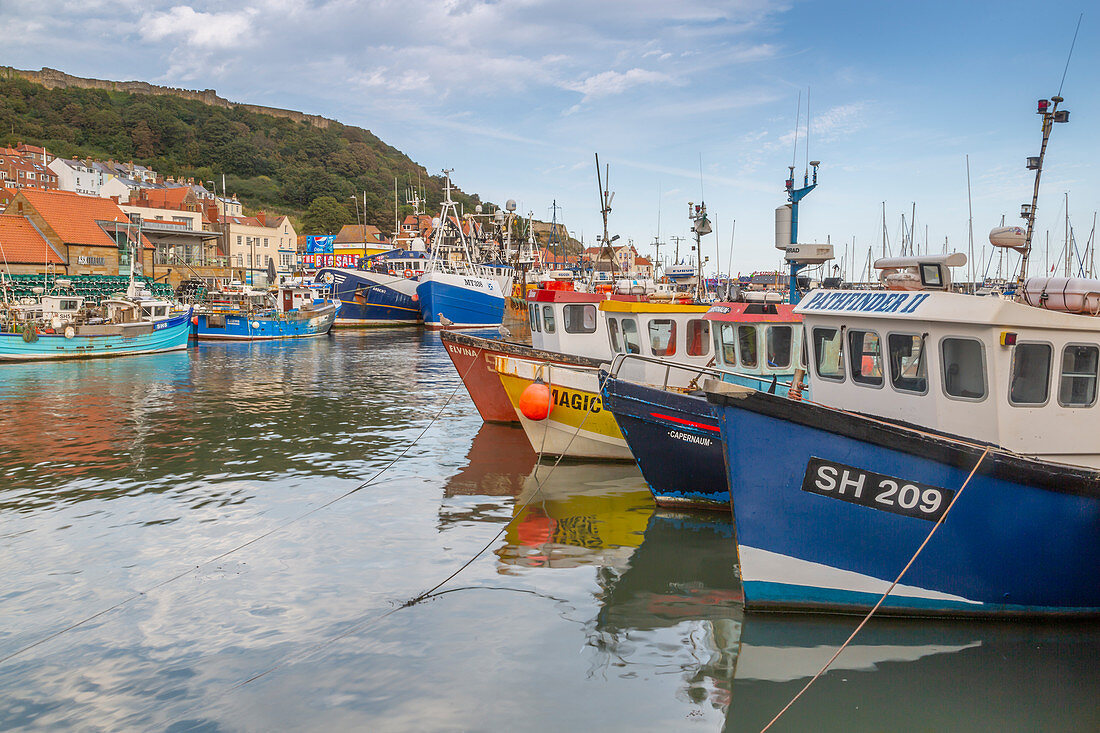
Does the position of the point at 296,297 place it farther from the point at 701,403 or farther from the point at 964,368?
the point at 964,368

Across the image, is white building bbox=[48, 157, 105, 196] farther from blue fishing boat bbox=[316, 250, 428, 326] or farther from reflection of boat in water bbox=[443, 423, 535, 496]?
reflection of boat in water bbox=[443, 423, 535, 496]

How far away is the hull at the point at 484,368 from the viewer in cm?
1628

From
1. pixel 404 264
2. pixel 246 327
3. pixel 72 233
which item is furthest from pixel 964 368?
pixel 404 264

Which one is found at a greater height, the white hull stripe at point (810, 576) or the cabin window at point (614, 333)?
the cabin window at point (614, 333)

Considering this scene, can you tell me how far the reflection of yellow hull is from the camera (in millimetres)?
13914

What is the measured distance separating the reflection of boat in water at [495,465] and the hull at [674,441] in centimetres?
275

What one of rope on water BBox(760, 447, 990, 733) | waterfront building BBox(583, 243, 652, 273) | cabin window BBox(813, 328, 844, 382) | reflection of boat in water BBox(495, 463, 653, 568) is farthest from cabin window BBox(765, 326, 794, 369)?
waterfront building BBox(583, 243, 652, 273)

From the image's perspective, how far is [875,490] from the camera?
6.94 metres

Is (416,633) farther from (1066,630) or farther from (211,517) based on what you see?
(1066,630)

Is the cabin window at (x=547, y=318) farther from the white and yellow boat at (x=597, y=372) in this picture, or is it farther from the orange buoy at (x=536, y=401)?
the orange buoy at (x=536, y=401)

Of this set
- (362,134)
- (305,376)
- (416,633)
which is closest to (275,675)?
(416,633)

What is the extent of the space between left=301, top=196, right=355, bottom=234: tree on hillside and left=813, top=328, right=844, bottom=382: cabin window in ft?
356

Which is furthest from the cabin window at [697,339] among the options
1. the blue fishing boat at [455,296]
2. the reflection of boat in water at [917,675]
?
the blue fishing boat at [455,296]

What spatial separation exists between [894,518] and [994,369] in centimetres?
173
